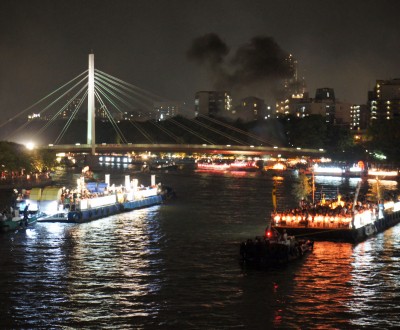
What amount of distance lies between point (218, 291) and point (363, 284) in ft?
15.1

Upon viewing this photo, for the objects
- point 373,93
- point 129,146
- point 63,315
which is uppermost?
point 373,93

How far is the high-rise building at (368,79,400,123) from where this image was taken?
5901 inches

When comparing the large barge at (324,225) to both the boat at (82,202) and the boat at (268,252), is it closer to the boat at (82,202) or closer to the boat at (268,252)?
the boat at (268,252)

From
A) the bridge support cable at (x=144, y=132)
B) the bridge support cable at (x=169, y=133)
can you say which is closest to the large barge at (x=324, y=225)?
the bridge support cable at (x=169, y=133)

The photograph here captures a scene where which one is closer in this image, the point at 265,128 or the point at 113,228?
the point at 113,228

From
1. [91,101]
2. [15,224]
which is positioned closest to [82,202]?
[15,224]

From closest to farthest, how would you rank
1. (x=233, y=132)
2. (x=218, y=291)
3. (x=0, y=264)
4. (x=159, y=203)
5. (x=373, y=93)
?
(x=218, y=291)
(x=0, y=264)
(x=159, y=203)
(x=233, y=132)
(x=373, y=93)

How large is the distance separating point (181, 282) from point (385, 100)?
133122 millimetres

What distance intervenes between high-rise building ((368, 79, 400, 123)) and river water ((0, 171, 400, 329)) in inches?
4608

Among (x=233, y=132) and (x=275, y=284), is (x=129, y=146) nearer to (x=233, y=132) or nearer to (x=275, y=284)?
(x=233, y=132)

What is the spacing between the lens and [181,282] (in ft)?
81.1

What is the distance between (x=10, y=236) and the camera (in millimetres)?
33750

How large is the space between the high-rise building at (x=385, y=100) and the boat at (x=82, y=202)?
105890 mm

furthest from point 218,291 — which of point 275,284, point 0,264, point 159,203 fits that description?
point 159,203
